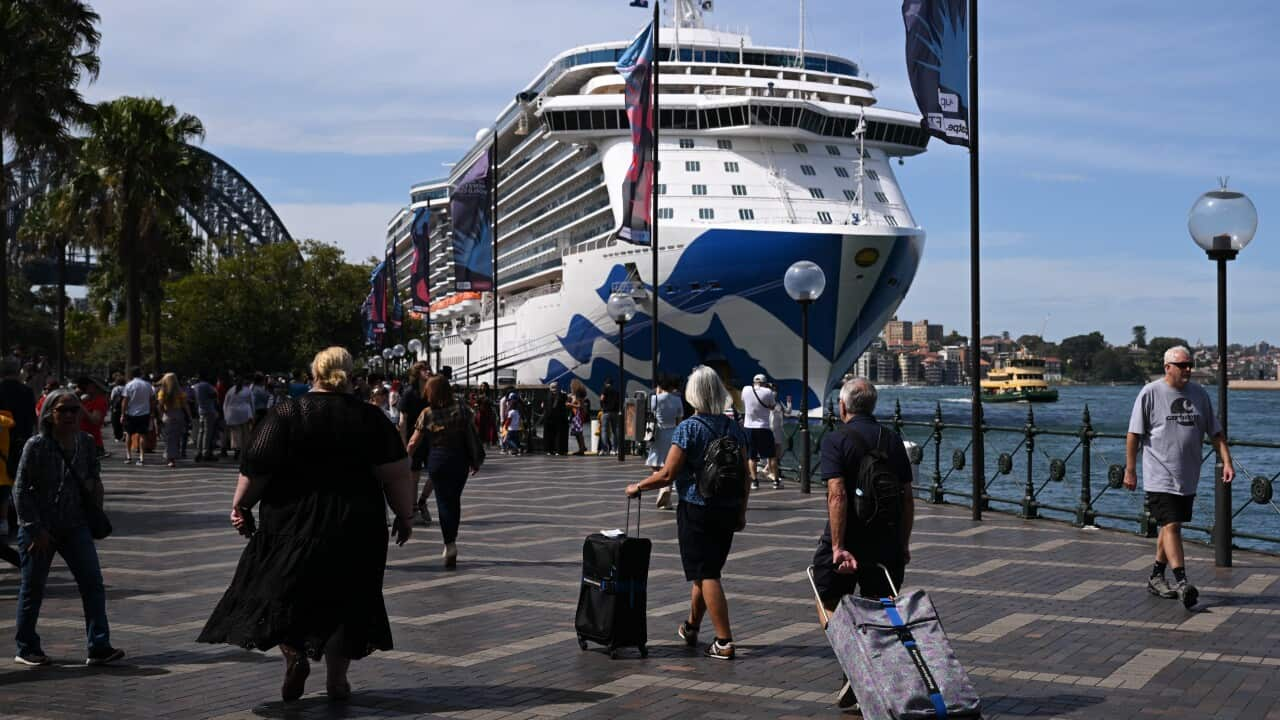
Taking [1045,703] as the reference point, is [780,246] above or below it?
above

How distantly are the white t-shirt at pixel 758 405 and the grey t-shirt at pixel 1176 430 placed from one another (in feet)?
27.9

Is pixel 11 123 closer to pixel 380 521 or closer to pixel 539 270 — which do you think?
pixel 380 521

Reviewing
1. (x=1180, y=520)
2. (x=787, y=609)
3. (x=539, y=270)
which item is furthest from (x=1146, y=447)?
(x=539, y=270)

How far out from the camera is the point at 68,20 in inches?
1057

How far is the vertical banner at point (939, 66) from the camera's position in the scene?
47.6ft

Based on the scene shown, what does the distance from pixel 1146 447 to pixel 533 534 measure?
6.48m

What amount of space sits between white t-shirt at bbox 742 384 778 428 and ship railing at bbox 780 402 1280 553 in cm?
89

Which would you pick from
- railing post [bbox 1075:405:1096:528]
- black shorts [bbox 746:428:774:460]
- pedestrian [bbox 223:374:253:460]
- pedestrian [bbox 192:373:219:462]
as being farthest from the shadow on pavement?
pedestrian [bbox 192:373:219:462]

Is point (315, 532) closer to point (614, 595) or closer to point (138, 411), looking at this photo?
point (614, 595)

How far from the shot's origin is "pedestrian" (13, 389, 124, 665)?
6.95 metres

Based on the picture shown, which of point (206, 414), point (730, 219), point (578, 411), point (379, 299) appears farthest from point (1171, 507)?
point (379, 299)

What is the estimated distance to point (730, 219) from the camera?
3988 centimetres

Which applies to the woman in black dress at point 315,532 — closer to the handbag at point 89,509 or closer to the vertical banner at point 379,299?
the handbag at point 89,509

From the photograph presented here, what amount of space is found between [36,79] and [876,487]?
24.4 metres
